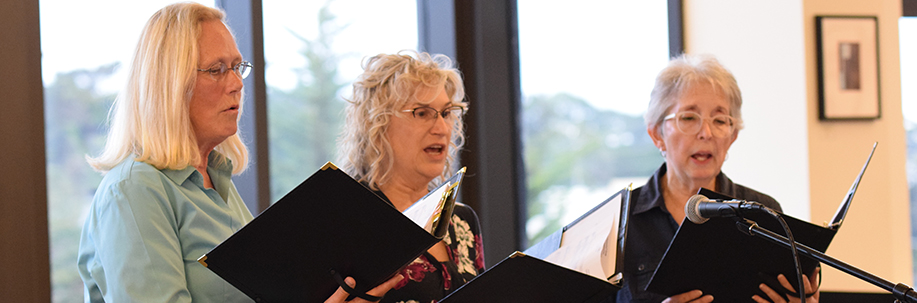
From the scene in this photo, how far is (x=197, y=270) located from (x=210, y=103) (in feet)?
1.23

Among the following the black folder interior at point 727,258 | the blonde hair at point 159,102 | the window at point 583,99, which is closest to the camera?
the blonde hair at point 159,102

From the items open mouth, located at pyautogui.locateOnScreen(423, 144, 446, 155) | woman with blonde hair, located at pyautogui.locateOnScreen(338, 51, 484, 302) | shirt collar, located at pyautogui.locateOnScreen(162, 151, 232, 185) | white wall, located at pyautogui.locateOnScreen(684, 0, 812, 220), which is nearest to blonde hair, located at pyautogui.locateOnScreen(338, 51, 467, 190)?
woman with blonde hair, located at pyautogui.locateOnScreen(338, 51, 484, 302)

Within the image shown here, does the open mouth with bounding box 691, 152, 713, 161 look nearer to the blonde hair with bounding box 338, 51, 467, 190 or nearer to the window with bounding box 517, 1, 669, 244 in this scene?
the blonde hair with bounding box 338, 51, 467, 190

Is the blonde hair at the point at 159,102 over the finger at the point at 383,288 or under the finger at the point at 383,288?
over

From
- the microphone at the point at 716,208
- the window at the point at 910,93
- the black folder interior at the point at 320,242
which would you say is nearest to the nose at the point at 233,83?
the black folder interior at the point at 320,242

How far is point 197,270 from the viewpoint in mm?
1496

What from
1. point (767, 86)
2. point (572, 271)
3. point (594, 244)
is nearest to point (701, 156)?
point (594, 244)

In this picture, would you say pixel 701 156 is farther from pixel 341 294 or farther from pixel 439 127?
pixel 341 294

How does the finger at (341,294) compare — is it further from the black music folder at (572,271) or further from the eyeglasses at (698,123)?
the eyeglasses at (698,123)

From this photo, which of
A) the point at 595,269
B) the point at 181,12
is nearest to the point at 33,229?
the point at 181,12

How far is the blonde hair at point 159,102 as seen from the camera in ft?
4.97

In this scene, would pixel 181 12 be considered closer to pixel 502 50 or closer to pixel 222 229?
pixel 222 229

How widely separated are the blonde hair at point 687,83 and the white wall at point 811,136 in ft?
3.56

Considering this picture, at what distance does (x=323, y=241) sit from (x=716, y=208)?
2.39 feet
